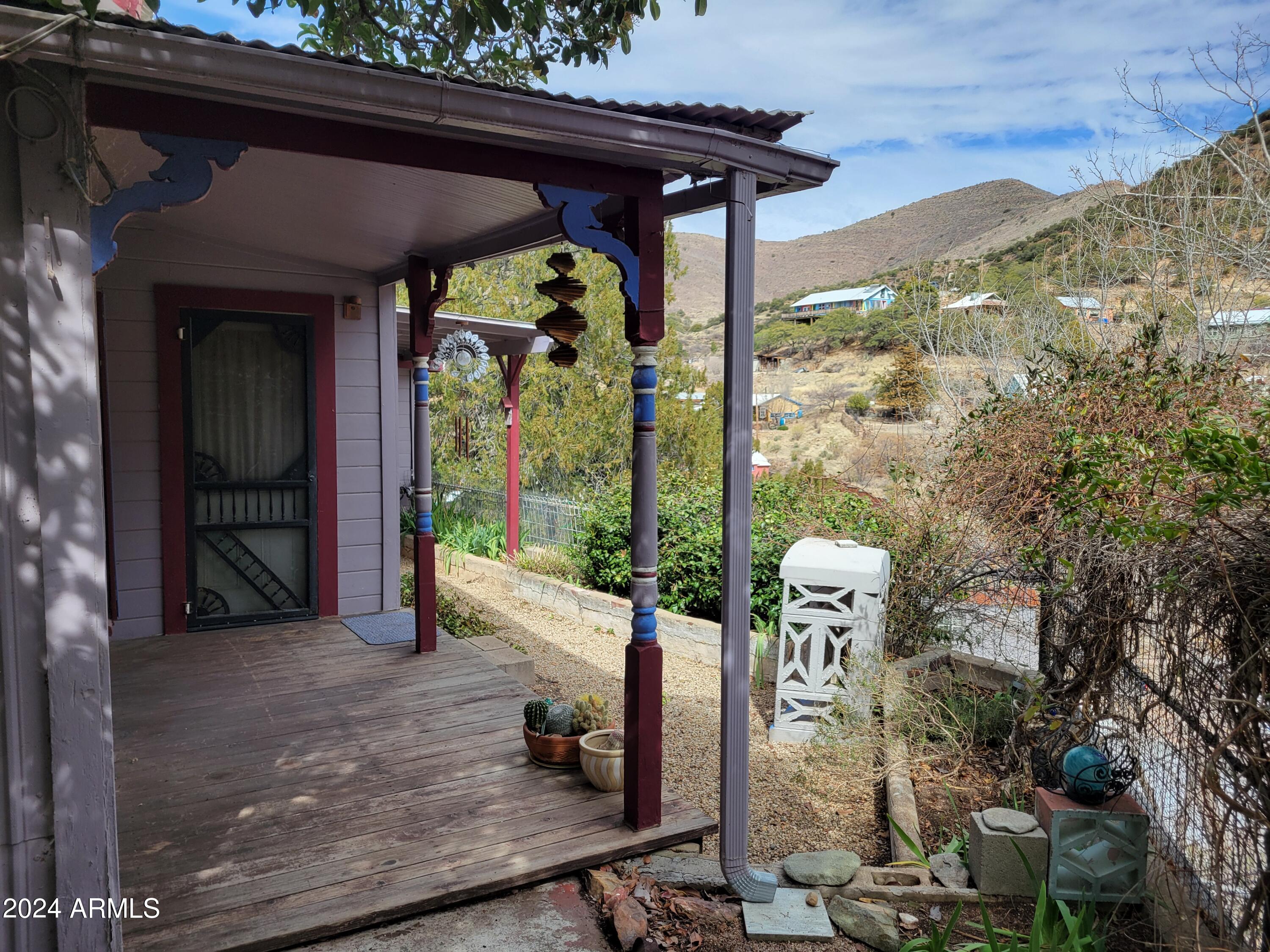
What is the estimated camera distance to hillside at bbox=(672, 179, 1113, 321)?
113 ft

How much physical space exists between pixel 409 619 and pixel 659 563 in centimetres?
223

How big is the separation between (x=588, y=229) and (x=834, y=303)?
3485 cm

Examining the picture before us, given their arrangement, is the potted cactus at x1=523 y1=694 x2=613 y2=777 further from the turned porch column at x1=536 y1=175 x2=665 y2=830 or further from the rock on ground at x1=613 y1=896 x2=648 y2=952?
the rock on ground at x1=613 y1=896 x2=648 y2=952

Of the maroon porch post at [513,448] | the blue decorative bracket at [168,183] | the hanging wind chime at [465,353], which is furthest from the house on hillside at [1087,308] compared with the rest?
the blue decorative bracket at [168,183]

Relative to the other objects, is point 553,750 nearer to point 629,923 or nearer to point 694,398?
point 629,923

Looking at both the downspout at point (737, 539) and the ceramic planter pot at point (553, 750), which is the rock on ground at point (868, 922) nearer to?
the downspout at point (737, 539)

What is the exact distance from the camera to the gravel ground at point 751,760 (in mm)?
3928

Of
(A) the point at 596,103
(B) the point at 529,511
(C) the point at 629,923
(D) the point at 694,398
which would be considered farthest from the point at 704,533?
(D) the point at 694,398

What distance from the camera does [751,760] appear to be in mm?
4754

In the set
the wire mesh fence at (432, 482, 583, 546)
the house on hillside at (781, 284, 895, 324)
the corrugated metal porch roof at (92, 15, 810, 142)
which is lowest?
the wire mesh fence at (432, 482, 583, 546)

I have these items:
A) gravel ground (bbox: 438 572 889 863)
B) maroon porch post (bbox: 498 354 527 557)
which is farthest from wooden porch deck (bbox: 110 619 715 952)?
maroon porch post (bbox: 498 354 527 557)

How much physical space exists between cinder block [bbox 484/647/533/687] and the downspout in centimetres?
232

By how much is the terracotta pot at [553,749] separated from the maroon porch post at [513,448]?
580cm

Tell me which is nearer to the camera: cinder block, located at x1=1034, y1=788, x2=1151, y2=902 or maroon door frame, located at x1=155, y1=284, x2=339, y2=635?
cinder block, located at x1=1034, y1=788, x2=1151, y2=902
